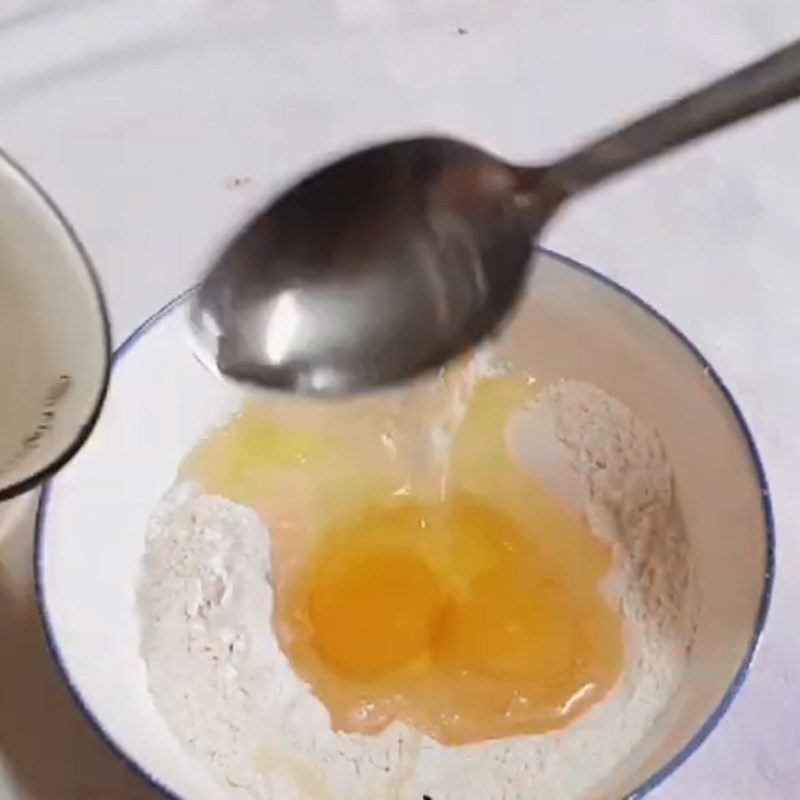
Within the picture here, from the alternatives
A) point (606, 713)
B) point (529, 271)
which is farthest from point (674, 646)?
point (529, 271)

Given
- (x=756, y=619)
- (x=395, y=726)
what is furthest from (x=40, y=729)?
(x=756, y=619)

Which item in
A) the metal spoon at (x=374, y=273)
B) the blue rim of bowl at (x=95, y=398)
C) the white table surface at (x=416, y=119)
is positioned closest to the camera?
the blue rim of bowl at (x=95, y=398)

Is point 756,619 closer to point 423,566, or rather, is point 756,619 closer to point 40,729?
point 423,566

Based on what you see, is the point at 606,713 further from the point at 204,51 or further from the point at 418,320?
the point at 204,51

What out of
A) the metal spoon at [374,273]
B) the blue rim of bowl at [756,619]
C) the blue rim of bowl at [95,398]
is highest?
the blue rim of bowl at [95,398]

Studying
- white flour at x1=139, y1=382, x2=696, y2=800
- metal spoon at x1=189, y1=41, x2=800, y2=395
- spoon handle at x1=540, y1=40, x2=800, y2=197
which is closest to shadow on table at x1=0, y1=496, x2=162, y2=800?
white flour at x1=139, y1=382, x2=696, y2=800

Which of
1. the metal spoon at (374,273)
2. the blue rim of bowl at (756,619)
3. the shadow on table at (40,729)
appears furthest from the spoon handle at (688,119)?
the shadow on table at (40,729)

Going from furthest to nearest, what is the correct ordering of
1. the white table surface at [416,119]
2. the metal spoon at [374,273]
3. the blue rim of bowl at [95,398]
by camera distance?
the white table surface at [416,119], the metal spoon at [374,273], the blue rim of bowl at [95,398]

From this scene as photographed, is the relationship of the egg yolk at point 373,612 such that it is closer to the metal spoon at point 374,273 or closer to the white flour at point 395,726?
the white flour at point 395,726
